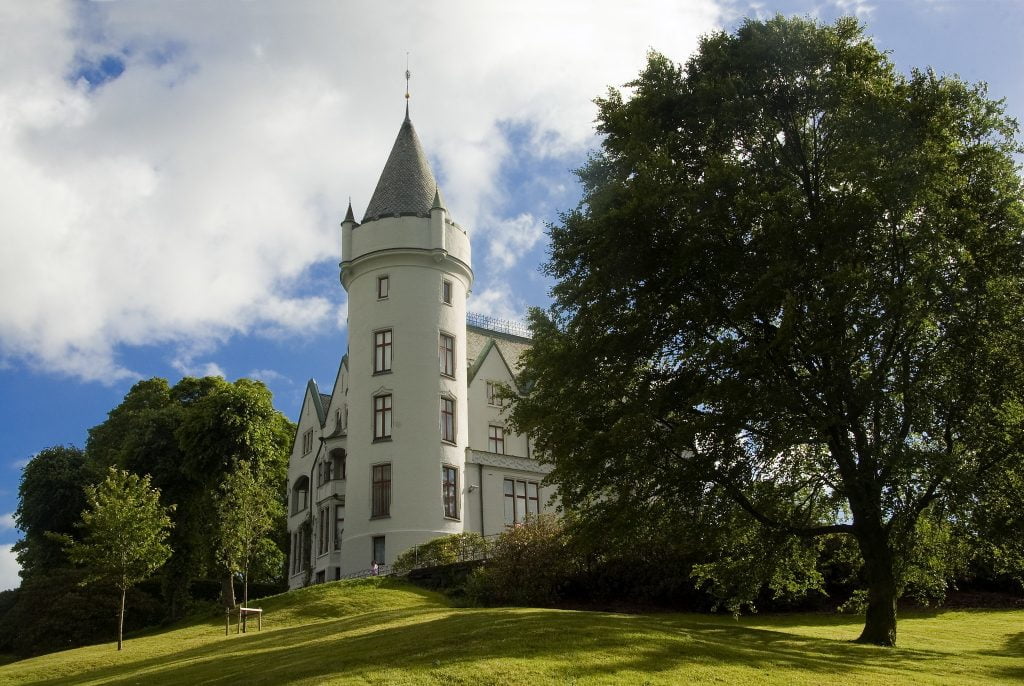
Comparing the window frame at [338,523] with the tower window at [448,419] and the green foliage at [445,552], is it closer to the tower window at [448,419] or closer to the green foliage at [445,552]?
the tower window at [448,419]

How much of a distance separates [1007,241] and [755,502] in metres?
8.45

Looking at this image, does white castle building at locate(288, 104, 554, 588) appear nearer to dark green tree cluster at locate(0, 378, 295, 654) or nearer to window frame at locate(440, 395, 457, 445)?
window frame at locate(440, 395, 457, 445)

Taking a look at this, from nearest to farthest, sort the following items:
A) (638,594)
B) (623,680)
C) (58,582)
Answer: (623,680), (638,594), (58,582)

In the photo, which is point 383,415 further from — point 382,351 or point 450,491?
point 450,491

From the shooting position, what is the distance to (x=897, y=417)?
21422 millimetres

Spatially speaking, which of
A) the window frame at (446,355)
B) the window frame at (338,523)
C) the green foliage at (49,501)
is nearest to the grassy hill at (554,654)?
the window frame at (338,523)

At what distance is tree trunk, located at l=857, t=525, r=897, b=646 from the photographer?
69.9ft

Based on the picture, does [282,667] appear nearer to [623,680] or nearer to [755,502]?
[623,680]

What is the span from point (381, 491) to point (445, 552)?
667 centimetres

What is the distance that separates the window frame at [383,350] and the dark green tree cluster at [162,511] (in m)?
5.69

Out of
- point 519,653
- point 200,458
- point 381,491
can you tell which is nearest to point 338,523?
point 381,491

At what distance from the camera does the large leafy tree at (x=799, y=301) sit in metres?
20.6

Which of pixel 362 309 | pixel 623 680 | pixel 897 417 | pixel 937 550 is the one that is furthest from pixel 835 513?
pixel 362 309

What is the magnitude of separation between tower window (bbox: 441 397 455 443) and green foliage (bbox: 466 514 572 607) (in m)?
13.2
